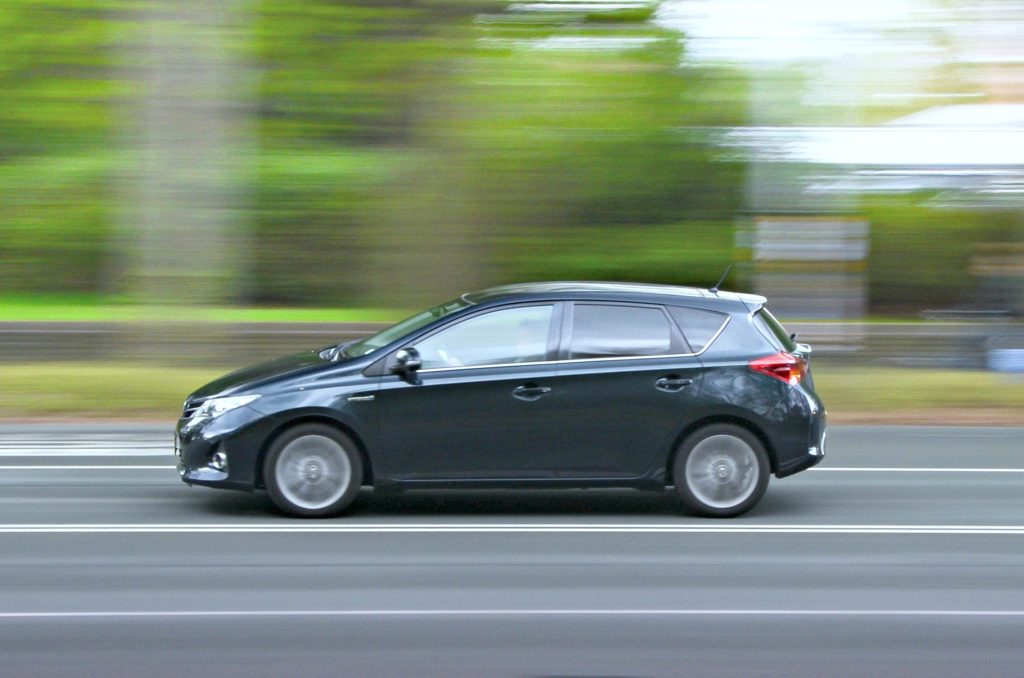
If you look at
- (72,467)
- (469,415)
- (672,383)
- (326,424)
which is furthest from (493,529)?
(72,467)

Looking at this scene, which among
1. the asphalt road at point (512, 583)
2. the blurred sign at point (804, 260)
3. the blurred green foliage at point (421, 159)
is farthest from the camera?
the blurred green foliage at point (421, 159)

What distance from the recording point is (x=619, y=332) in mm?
8281

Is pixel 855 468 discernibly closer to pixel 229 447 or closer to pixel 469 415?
pixel 469 415

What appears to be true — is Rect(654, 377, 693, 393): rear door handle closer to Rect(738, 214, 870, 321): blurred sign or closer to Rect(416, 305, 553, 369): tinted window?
Rect(416, 305, 553, 369): tinted window

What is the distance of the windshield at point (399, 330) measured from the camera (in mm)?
8312

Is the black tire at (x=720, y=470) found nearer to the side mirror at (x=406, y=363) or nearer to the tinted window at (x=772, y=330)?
the tinted window at (x=772, y=330)

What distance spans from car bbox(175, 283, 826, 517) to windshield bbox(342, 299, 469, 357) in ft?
0.12

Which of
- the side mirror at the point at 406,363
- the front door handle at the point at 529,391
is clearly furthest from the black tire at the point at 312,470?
the front door handle at the point at 529,391

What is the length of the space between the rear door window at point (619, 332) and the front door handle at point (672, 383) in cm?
18

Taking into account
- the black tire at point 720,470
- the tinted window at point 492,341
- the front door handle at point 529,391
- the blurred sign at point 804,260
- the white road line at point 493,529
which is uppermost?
the blurred sign at point 804,260

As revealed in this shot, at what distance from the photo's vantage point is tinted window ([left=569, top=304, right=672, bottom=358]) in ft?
27.0

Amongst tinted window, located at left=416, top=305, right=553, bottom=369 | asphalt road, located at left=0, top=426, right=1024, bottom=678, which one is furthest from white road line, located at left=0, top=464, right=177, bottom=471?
tinted window, located at left=416, top=305, right=553, bottom=369

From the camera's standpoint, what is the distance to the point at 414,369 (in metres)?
8.07

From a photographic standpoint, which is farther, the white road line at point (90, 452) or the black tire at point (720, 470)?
the white road line at point (90, 452)
